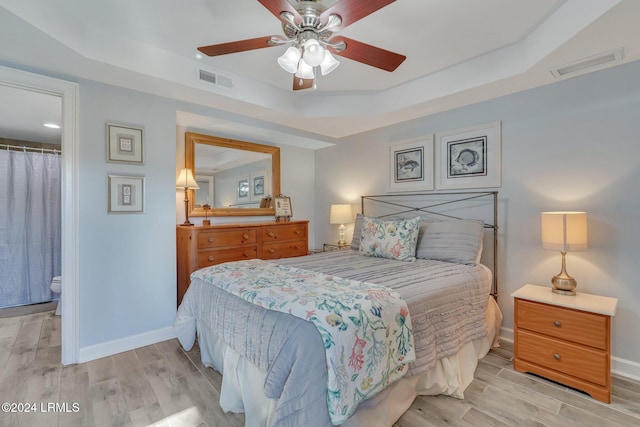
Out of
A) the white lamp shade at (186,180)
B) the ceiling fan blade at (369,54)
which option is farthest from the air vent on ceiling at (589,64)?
the white lamp shade at (186,180)

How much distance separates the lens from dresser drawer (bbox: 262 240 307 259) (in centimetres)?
351

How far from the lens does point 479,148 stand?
9.47 feet

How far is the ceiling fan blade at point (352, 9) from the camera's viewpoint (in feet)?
4.42

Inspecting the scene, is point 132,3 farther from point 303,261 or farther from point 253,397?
point 253,397

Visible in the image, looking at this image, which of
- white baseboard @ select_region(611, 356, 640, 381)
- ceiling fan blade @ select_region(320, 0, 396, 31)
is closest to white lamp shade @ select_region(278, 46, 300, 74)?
ceiling fan blade @ select_region(320, 0, 396, 31)

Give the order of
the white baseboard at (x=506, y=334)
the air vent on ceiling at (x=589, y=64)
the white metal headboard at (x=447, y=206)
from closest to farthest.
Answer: the air vent on ceiling at (x=589, y=64)
the white baseboard at (x=506, y=334)
the white metal headboard at (x=447, y=206)

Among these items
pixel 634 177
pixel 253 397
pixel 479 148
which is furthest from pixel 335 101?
pixel 253 397

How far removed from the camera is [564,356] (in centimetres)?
199

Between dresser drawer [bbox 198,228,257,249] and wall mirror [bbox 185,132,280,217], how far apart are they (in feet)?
1.88

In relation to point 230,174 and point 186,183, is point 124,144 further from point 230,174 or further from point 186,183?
point 230,174

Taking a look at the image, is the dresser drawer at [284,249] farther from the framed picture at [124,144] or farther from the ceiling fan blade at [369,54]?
the ceiling fan blade at [369,54]

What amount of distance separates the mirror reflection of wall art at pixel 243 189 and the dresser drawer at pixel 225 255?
823 mm

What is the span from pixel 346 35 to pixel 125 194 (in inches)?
89.1

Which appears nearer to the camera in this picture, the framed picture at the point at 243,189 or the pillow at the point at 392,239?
the pillow at the point at 392,239
